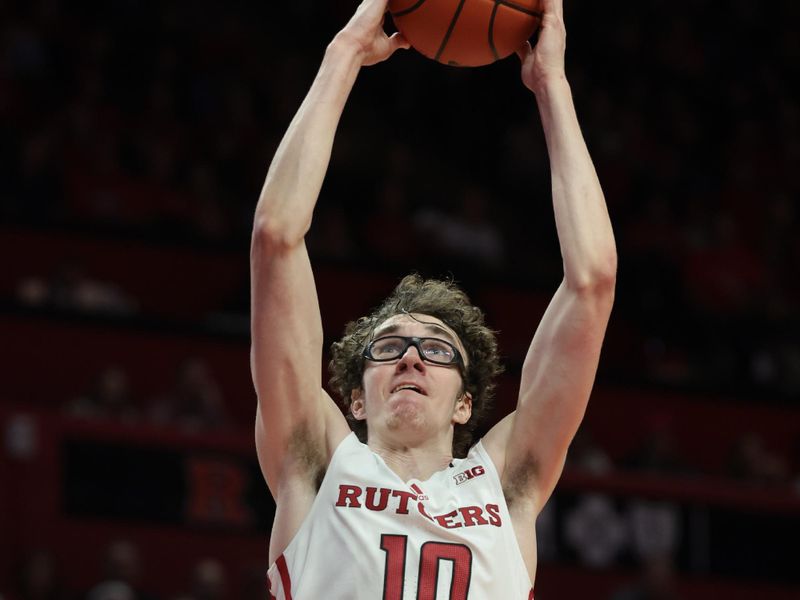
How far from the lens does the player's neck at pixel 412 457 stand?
433cm

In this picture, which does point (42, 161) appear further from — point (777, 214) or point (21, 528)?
point (777, 214)

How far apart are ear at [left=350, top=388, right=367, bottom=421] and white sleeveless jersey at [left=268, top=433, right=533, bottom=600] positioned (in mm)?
334

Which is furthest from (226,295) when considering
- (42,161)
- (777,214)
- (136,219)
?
(777,214)

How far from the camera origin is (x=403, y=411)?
428 cm

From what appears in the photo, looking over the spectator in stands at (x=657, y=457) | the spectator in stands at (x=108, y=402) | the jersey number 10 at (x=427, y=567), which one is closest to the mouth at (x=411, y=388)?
the jersey number 10 at (x=427, y=567)

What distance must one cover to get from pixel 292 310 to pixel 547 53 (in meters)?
1.26

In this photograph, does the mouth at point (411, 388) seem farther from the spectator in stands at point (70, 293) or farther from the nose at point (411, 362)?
the spectator in stands at point (70, 293)

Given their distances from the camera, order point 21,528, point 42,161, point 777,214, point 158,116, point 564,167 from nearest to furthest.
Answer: point 564,167, point 21,528, point 42,161, point 158,116, point 777,214

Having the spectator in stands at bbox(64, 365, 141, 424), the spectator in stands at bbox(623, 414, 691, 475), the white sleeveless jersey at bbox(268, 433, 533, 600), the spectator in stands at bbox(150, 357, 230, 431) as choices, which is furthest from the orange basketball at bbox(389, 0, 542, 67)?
the spectator in stands at bbox(623, 414, 691, 475)

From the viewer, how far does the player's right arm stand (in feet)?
13.5

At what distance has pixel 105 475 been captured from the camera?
927 centimetres

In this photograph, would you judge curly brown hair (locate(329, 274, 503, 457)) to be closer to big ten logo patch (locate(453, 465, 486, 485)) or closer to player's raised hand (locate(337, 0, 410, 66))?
big ten logo patch (locate(453, 465, 486, 485))

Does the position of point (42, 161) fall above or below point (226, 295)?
above

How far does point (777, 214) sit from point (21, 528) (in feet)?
31.4
